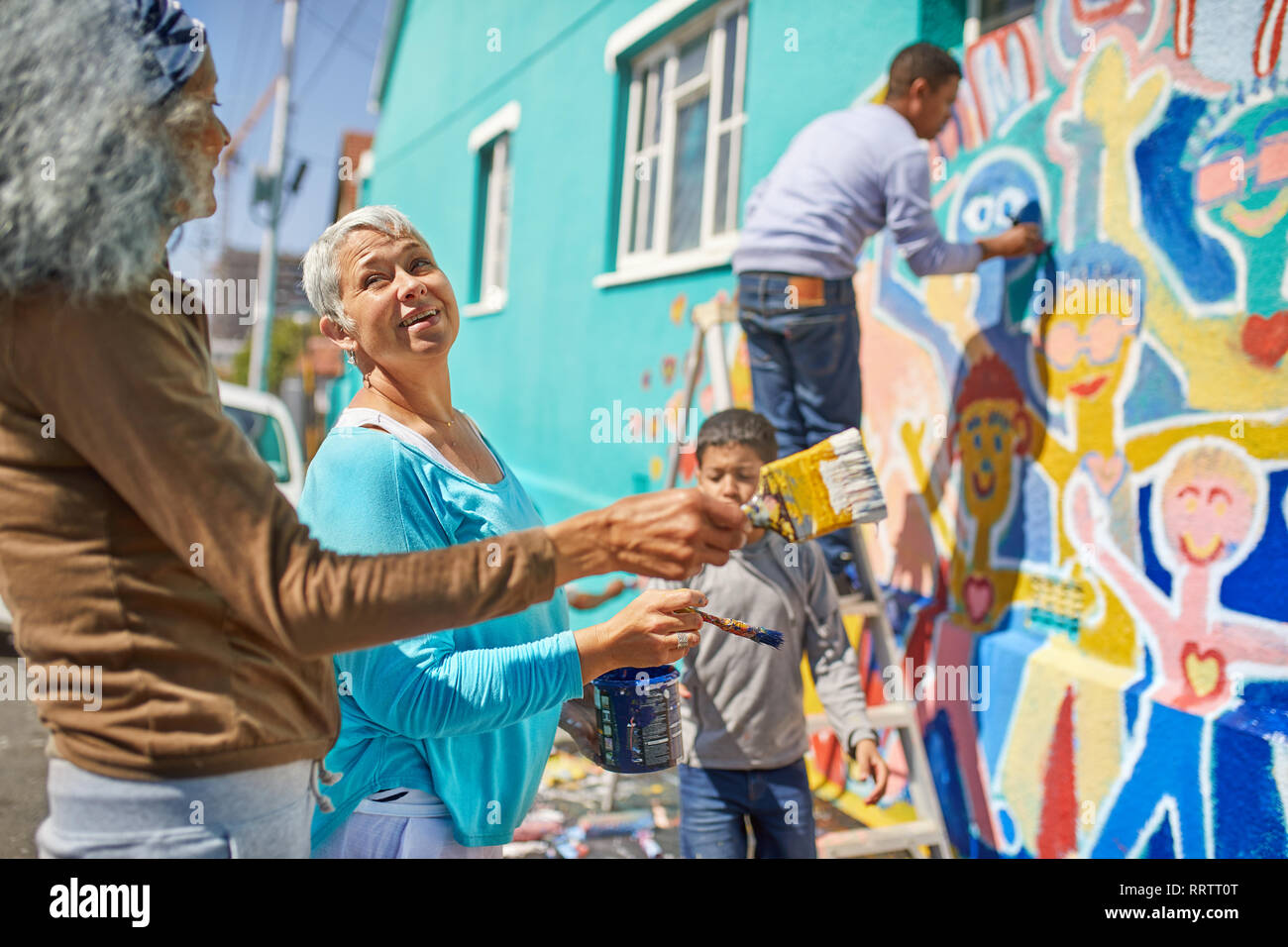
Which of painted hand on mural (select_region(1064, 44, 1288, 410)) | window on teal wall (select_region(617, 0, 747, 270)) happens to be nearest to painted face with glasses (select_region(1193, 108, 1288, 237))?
painted hand on mural (select_region(1064, 44, 1288, 410))

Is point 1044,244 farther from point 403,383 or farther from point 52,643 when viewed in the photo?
point 52,643

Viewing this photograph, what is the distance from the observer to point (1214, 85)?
2.59 meters

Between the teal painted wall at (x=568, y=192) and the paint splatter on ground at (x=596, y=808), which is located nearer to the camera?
the paint splatter on ground at (x=596, y=808)

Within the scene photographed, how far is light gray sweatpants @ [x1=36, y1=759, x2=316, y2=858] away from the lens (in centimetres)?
105

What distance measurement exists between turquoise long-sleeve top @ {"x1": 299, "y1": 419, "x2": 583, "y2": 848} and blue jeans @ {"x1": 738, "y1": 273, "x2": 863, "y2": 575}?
1683mm

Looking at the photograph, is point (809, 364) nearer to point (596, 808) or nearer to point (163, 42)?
point (596, 808)

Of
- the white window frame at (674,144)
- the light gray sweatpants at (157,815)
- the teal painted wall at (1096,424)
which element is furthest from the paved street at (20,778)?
the white window frame at (674,144)

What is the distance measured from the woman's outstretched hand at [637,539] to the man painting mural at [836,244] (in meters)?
2.01

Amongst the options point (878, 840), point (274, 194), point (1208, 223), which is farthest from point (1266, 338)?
point (274, 194)

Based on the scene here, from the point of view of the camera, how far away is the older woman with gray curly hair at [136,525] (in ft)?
→ 3.28

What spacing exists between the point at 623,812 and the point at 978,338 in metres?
2.30

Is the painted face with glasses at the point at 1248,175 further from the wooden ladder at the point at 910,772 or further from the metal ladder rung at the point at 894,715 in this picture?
the metal ladder rung at the point at 894,715

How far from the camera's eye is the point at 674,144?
591 centimetres
